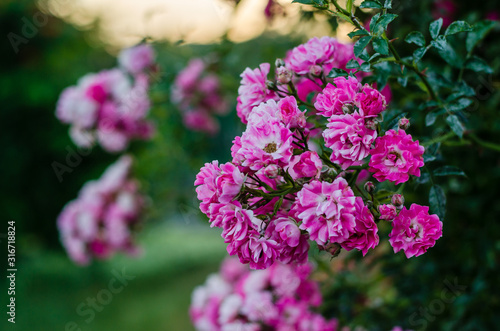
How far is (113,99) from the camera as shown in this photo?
2244 mm

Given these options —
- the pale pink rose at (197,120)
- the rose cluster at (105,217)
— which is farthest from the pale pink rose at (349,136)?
the rose cluster at (105,217)

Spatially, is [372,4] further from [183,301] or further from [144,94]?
[183,301]

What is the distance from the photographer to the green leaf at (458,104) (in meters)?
0.95

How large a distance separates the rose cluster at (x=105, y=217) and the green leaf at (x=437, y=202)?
195cm

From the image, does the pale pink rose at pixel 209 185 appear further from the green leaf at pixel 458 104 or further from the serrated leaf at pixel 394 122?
the green leaf at pixel 458 104

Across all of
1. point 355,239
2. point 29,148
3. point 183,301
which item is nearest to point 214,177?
point 355,239

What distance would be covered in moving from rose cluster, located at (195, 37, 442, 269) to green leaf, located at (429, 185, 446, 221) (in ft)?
0.39

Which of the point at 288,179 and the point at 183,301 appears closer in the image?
the point at 288,179

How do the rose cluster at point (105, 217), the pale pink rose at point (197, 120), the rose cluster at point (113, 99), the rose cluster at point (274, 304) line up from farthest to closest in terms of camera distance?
1. the rose cluster at point (105, 217)
2. the pale pink rose at point (197, 120)
3. the rose cluster at point (113, 99)
4. the rose cluster at point (274, 304)

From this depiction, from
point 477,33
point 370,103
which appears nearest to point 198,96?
point 477,33

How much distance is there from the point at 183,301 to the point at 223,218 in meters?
5.78

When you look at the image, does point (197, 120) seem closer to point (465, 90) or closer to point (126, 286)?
point (465, 90)

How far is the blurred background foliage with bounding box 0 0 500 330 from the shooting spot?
147 cm

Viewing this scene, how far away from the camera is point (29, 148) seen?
22.3 feet
